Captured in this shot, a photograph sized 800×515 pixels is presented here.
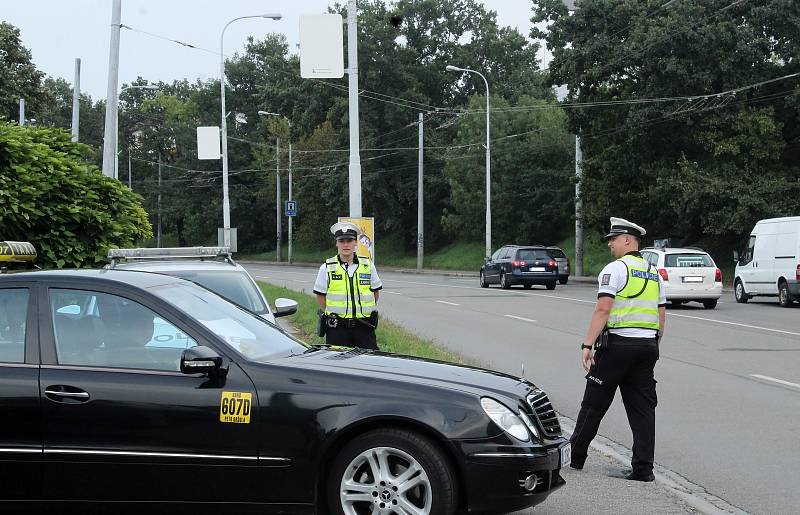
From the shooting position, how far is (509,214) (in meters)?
55.0

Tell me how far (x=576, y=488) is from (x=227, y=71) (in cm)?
8715

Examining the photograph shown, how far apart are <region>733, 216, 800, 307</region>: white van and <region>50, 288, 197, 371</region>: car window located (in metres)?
23.0

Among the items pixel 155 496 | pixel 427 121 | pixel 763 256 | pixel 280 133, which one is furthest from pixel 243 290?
pixel 280 133

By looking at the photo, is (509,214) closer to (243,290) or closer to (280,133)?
(280,133)

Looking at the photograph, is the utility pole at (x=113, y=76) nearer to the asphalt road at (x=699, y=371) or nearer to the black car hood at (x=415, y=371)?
the asphalt road at (x=699, y=371)

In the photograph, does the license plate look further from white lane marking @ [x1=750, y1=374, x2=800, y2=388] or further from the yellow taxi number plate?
white lane marking @ [x1=750, y1=374, x2=800, y2=388]

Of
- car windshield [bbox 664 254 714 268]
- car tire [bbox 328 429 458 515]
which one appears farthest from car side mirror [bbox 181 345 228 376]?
car windshield [bbox 664 254 714 268]

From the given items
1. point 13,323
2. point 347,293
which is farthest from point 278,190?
point 13,323

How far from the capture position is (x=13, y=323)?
18.6ft

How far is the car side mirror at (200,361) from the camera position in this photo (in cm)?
532

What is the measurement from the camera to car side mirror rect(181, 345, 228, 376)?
532 centimetres

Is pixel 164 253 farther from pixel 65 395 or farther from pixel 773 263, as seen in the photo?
pixel 773 263

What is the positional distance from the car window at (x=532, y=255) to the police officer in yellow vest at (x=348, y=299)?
85.2ft

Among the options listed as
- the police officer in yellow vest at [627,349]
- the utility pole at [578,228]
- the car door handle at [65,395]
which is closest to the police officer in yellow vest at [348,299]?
the police officer in yellow vest at [627,349]
